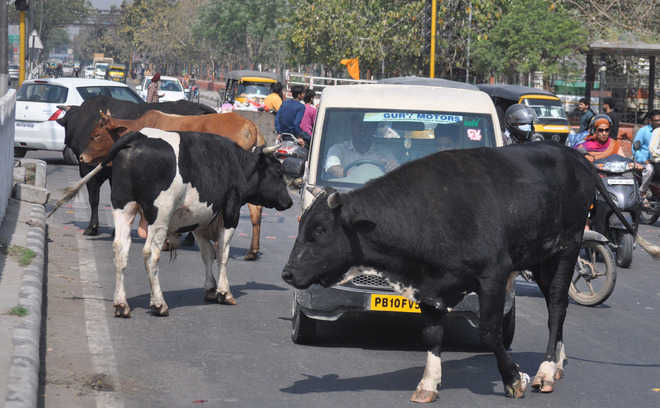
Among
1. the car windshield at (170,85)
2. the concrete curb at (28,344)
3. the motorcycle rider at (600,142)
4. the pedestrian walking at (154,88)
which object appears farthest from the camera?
the car windshield at (170,85)

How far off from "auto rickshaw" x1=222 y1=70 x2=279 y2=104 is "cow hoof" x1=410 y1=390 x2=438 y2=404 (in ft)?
111

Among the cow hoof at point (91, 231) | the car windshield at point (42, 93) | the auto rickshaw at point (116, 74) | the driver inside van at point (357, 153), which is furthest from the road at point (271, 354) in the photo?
the auto rickshaw at point (116, 74)

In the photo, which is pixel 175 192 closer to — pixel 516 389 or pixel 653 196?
pixel 516 389

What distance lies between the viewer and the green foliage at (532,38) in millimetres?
40438

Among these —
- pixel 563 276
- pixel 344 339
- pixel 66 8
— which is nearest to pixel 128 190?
pixel 344 339

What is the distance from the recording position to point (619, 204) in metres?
12.7

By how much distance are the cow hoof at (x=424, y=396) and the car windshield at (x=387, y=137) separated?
2524 millimetres

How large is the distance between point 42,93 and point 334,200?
60.3 ft

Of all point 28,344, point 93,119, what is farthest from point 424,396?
point 93,119

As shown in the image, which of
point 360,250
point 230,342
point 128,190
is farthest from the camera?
point 128,190

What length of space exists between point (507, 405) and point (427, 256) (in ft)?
3.62

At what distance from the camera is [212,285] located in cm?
962

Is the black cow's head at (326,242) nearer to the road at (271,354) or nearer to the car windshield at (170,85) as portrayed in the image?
the road at (271,354)

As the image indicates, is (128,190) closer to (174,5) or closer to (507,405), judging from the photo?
(507,405)
